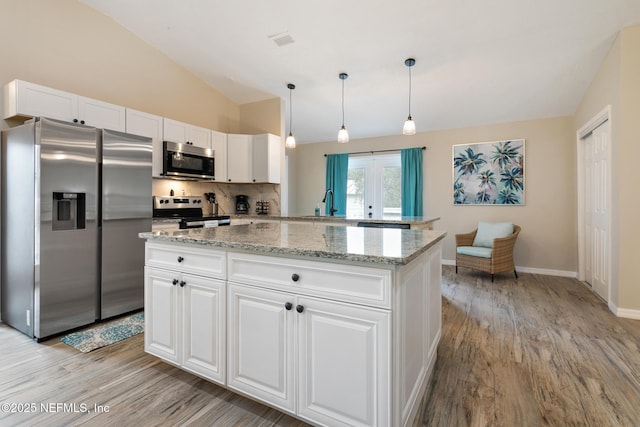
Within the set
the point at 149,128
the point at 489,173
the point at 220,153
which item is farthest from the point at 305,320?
the point at 489,173

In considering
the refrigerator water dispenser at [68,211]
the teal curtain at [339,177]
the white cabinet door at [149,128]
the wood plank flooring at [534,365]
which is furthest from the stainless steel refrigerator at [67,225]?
the teal curtain at [339,177]

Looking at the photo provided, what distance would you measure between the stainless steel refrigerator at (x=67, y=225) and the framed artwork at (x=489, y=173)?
4.79 m

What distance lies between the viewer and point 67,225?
8.77 feet

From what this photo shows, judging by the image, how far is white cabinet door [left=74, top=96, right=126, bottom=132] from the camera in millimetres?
3141

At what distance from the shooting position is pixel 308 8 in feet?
9.77

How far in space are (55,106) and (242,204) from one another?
2.71 meters

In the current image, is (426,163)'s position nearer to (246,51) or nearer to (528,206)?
(528,206)

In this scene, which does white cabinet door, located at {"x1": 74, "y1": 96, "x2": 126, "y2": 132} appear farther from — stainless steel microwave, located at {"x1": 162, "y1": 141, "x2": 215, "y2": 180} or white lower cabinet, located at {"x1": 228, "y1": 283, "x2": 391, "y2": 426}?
white lower cabinet, located at {"x1": 228, "y1": 283, "x2": 391, "y2": 426}

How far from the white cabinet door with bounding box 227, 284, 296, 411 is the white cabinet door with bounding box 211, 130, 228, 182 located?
11.1 ft

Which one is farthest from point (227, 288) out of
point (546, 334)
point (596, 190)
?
point (596, 190)

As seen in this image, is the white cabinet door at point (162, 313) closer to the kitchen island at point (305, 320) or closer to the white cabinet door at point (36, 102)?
the kitchen island at point (305, 320)

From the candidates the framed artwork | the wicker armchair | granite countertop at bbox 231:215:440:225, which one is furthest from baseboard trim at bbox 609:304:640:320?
the framed artwork

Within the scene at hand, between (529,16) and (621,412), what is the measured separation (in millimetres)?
3089

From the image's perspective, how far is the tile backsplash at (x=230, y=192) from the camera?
4648 millimetres
